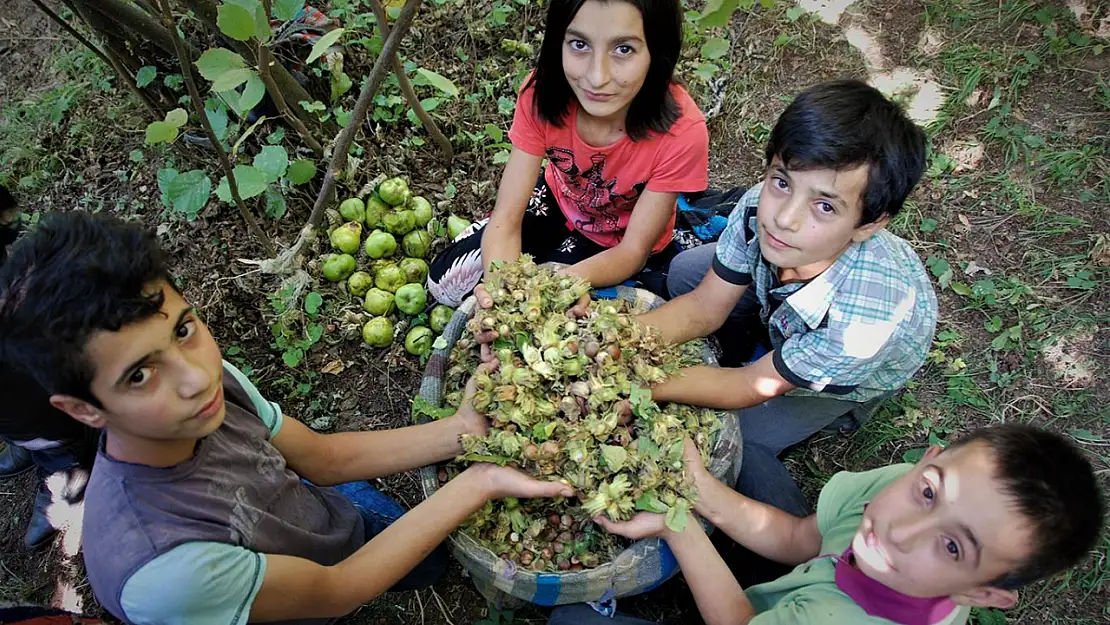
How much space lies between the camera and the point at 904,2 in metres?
4.88

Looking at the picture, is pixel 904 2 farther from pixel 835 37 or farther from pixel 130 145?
pixel 130 145

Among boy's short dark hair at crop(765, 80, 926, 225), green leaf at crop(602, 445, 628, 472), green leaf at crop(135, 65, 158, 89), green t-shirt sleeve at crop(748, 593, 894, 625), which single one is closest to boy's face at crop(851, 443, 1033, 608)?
green t-shirt sleeve at crop(748, 593, 894, 625)

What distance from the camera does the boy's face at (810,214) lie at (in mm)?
2223

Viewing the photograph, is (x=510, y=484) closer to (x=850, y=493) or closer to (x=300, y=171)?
(x=850, y=493)

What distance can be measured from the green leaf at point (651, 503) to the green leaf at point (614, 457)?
14 centimetres

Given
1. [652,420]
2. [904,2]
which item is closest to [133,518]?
[652,420]

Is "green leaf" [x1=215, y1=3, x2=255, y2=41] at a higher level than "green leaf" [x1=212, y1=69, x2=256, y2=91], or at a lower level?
higher

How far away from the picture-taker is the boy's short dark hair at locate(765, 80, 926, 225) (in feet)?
7.18

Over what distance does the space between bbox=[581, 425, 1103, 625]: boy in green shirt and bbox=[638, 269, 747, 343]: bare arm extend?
0.71m

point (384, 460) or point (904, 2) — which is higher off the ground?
point (904, 2)

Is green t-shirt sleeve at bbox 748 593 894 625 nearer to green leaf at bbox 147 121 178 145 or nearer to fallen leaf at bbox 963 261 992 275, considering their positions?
fallen leaf at bbox 963 261 992 275

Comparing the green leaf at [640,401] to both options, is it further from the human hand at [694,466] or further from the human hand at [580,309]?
the human hand at [580,309]

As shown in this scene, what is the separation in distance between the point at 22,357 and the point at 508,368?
4.58 ft

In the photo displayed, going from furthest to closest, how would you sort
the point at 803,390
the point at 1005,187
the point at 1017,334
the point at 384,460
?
the point at 1005,187, the point at 1017,334, the point at 803,390, the point at 384,460
